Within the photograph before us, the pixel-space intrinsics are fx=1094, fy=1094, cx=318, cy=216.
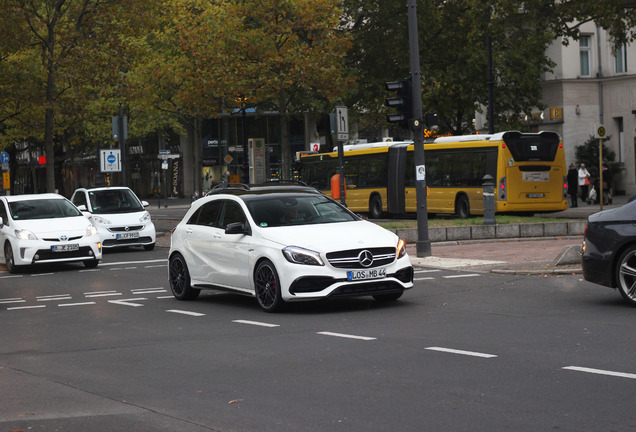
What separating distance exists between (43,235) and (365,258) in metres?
10.9

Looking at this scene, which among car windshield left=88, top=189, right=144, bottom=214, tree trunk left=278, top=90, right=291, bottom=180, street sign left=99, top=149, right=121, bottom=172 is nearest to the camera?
car windshield left=88, top=189, right=144, bottom=214

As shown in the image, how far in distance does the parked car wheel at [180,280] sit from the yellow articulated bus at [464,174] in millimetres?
19450

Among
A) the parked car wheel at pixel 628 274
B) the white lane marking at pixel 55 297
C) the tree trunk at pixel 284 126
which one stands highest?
the tree trunk at pixel 284 126

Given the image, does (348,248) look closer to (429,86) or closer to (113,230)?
(113,230)

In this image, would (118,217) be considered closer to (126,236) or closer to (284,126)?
(126,236)

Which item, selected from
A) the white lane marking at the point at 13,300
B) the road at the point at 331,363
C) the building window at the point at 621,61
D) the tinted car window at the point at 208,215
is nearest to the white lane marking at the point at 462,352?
the road at the point at 331,363

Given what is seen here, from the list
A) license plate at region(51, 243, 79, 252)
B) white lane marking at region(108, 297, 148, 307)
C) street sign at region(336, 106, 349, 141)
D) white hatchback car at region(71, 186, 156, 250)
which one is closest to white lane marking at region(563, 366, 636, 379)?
white lane marking at region(108, 297, 148, 307)

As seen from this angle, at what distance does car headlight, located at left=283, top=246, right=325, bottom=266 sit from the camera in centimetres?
1273

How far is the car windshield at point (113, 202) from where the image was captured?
27.7 metres

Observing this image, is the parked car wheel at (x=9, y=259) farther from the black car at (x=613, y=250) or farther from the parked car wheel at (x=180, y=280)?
the black car at (x=613, y=250)

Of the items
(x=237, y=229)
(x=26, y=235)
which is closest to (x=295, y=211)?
(x=237, y=229)

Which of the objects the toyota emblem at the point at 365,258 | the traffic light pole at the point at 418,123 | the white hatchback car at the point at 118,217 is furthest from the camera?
the white hatchback car at the point at 118,217

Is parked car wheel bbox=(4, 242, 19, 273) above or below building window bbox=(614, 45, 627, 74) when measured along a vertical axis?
below

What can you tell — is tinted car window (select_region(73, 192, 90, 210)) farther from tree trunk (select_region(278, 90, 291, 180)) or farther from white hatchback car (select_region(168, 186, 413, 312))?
white hatchback car (select_region(168, 186, 413, 312))
